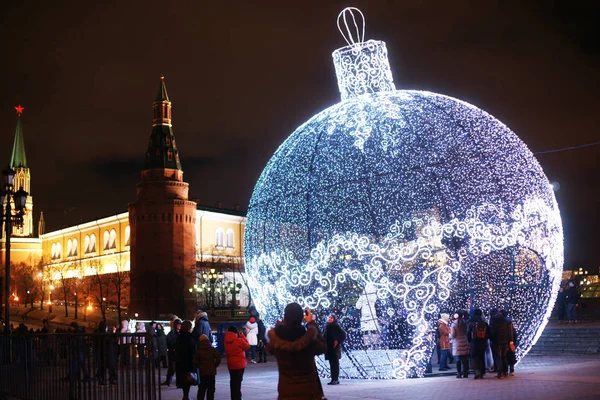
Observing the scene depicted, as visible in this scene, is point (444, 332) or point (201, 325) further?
point (444, 332)

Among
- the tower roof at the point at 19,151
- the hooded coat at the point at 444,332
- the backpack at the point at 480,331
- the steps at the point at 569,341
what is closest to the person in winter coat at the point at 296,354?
the backpack at the point at 480,331

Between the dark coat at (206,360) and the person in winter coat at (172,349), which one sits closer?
the dark coat at (206,360)

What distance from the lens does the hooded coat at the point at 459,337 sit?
1334 cm

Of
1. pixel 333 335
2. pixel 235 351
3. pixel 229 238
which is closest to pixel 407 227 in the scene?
pixel 333 335

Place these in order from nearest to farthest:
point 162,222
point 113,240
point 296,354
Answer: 1. point 296,354
2. point 162,222
3. point 113,240

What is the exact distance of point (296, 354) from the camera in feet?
19.5

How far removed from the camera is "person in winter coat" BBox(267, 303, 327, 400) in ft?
19.5

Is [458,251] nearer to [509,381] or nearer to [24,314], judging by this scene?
[509,381]

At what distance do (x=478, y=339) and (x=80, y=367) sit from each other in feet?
21.2

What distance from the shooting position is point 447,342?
14.2 metres

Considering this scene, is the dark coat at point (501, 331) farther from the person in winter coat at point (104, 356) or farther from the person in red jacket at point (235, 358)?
the person in winter coat at point (104, 356)

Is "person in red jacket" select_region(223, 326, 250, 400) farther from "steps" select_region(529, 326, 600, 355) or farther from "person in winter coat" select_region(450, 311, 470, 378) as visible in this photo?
"steps" select_region(529, 326, 600, 355)

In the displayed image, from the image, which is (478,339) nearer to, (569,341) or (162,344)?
(569,341)

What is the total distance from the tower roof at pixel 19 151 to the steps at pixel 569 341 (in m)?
114
